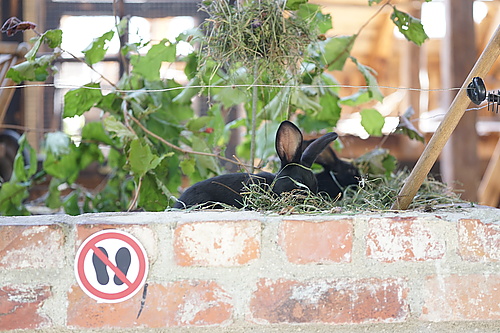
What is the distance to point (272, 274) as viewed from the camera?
82 centimetres

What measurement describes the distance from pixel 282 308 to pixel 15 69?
2.77 feet

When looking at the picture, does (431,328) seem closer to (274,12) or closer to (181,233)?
(181,233)

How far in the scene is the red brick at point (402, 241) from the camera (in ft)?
2.71

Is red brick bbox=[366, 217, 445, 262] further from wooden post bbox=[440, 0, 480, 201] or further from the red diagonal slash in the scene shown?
wooden post bbox=[440, 0, 480, 201]

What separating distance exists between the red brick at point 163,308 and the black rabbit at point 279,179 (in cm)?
25

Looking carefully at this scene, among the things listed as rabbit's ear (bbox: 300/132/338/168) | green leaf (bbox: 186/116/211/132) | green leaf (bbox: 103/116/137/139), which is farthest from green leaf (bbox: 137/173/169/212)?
rabbit's ear (bbox: 300/132/338/168)

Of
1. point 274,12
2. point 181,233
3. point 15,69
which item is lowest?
point 181,233

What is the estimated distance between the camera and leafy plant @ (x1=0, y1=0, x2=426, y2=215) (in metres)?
1.20

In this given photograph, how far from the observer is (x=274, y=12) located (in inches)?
46.7

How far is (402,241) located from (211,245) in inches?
11.1

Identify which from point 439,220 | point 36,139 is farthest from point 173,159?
point 36,139

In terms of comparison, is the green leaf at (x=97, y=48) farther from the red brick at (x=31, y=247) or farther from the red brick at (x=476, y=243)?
the red brick at (x=476, y=243)

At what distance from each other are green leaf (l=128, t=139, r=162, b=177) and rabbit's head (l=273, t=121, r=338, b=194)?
15.4 inches

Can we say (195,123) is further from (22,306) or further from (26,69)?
(22,306)
